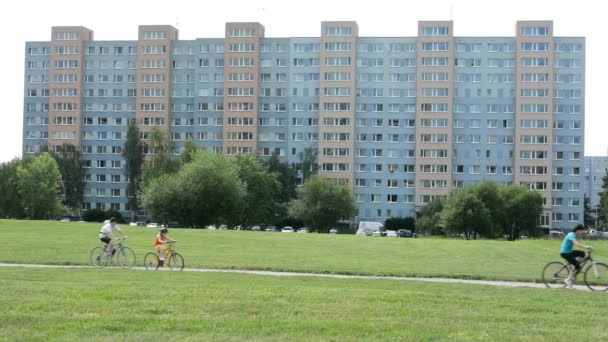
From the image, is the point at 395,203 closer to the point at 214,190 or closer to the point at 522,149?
the point at 522,149

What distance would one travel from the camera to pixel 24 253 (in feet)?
118

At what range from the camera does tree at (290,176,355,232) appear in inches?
4523

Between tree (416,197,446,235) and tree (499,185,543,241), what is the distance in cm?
1231

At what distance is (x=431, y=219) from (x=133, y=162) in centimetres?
6224

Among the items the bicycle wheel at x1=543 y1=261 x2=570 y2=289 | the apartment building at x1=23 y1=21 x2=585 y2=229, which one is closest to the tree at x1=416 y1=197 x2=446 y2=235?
the apartment building at x1=23 y1=21 x2=585 y2=229

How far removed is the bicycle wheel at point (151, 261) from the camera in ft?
96.3

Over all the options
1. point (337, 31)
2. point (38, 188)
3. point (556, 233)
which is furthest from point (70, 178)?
point (556, 233)

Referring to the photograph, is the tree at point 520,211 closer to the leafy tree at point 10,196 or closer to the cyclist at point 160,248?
the leafy tree at point 10,196

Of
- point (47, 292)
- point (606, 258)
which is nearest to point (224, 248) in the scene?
point (606, 258)

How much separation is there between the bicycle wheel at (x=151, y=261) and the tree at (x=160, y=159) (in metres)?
87.6

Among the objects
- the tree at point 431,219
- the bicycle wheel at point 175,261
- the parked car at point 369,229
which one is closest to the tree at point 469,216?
the parked car at point 369,229

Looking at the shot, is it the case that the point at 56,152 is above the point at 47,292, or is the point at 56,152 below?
above

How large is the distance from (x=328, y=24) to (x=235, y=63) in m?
22.1

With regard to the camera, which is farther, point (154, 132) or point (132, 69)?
point (132, 69)
